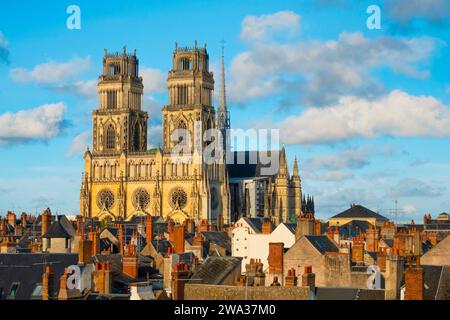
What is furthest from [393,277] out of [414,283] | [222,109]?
[222,109]

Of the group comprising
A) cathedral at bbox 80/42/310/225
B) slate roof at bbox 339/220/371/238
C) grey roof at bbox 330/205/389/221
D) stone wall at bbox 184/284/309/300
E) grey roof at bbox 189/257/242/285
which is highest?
cathedral at bbox 80/42/310/225

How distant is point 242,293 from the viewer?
1284 inches

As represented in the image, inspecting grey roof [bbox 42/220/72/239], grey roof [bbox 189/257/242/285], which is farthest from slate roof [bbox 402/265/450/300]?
grey roof [bbox 42/220/72/239]

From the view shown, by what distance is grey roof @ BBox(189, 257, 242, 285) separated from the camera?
39.0 metres

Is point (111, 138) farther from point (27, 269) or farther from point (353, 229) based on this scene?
point (27, 269)

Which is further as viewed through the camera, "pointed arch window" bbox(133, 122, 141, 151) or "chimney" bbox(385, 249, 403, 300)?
"pointed arch window" bbox(133, 122, 141, 151)

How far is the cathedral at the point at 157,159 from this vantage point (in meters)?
139

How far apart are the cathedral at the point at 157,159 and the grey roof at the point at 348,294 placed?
3715 inches

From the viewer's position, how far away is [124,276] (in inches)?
1758

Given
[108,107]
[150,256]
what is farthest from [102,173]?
[150,256]

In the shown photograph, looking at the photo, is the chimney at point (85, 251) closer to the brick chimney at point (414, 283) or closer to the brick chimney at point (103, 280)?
the brick chimney at point (103, 280)

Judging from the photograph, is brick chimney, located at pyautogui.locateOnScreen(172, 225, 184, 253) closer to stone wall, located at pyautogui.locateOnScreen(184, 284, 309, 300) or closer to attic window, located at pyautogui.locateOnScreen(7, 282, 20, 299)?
attic window, located at pyautogui.locateOnScreen(7, 282, 20, 299)

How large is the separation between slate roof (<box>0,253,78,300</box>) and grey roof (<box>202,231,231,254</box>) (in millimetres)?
23067

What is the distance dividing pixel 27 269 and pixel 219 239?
Answer: 97.9 feet
